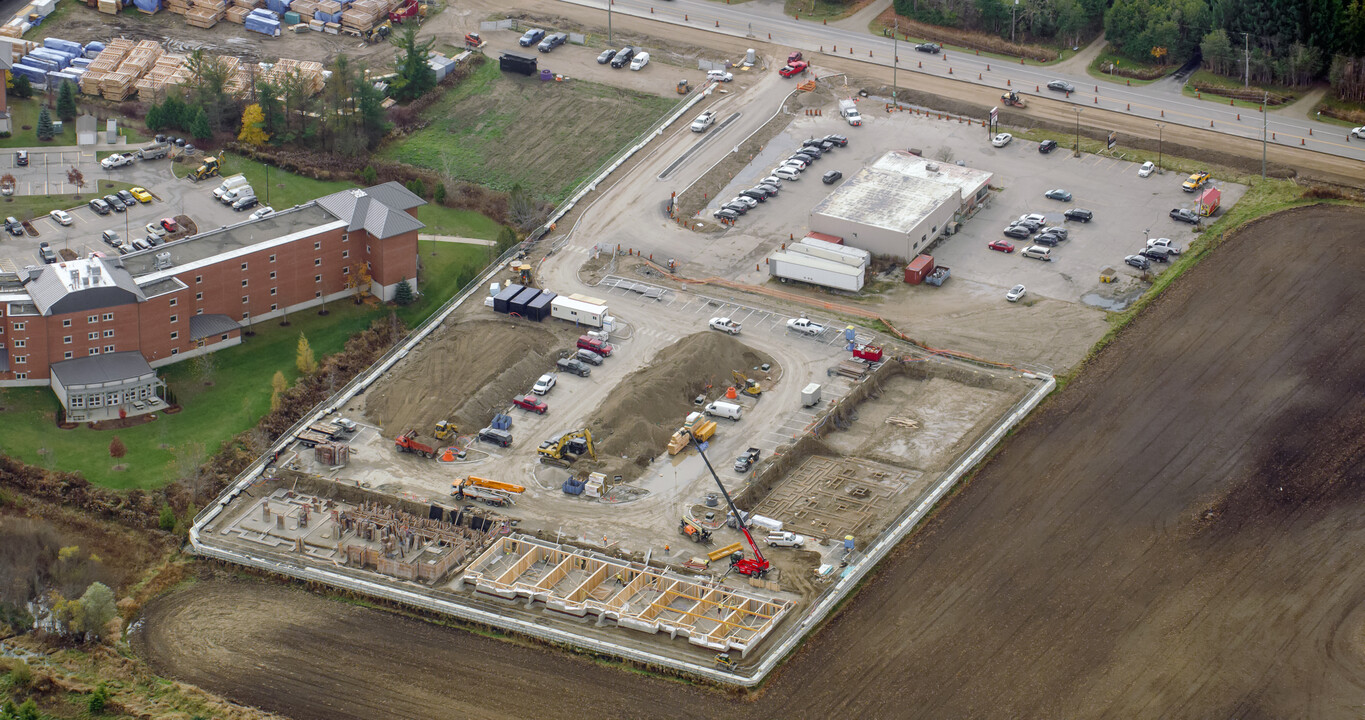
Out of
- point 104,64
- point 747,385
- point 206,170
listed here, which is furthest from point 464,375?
point 104,64

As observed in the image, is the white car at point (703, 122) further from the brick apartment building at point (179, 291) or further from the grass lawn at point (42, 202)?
the grass lawn at point (42, 202)

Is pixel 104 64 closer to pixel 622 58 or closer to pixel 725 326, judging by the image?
pixel 622 58

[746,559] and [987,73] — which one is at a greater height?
[746,559]

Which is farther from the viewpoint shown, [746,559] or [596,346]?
[596,346]

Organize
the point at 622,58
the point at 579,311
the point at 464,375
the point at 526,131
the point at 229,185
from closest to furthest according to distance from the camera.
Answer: the point at 464,375 → the point at 579,311 → the point at 229,185 → the point at 526,131 → the point at 622,58

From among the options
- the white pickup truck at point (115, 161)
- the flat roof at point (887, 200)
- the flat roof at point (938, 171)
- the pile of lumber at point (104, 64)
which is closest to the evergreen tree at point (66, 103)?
the pile of lumber at point (104, 64)

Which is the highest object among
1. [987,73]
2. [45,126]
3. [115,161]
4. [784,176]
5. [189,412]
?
[45,126]
